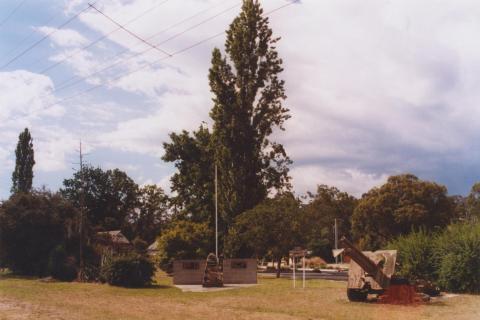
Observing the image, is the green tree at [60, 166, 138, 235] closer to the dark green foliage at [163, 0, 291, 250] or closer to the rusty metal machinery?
the dark green foliage at [163, 0, 291, 250]

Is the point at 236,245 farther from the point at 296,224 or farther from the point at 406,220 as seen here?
the point at 406,220

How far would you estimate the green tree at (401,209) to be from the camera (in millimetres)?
60594

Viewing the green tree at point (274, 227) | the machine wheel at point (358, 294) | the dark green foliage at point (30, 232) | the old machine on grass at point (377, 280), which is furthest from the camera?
the dark green foliage at point (30, 232)

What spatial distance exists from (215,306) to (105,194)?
71845mm

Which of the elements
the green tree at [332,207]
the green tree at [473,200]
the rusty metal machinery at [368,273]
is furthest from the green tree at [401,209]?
the rusty metal machinery at [368,273]

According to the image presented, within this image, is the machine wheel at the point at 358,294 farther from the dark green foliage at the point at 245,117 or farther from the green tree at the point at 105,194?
the green tree at the point at 105,194

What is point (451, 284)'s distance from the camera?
26656 mm

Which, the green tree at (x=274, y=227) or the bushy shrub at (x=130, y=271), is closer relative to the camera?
the bushy shrub at (x=130, y=271)

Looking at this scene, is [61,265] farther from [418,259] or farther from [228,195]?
[418,259]

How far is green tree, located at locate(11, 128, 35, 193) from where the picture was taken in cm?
6400

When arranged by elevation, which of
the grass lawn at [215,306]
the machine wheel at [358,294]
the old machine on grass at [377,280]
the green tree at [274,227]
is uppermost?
the green tree at [274,227]

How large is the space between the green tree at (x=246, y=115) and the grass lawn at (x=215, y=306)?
626 inches

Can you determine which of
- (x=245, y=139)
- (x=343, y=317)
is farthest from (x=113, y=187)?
(x=343, y=317)

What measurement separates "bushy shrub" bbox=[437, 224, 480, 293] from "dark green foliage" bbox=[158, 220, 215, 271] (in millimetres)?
20893
